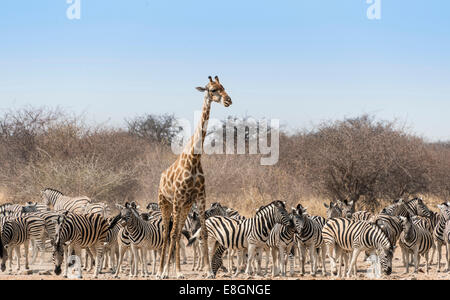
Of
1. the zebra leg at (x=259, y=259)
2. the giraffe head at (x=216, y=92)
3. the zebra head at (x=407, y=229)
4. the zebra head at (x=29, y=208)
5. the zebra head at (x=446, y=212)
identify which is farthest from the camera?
the zebra head at (x=29, y=208)

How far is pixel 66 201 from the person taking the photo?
50.1 feet

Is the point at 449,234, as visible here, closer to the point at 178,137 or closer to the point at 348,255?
the point at 348,255

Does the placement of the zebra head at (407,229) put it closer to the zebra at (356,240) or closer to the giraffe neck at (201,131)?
the zebra at (356,240)

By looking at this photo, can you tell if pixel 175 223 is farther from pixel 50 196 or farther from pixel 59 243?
pixel 50 196

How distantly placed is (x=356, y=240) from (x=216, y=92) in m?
3.57

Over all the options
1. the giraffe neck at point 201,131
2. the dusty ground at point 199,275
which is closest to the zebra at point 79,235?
the dusty ground at point 199,275

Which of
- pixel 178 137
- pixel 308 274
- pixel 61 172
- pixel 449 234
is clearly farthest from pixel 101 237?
pixel 178 137

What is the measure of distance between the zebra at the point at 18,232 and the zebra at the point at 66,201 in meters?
2.54

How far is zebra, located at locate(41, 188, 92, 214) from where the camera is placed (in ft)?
48.4

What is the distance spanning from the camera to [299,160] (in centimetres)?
2175

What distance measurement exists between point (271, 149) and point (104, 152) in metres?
7.65

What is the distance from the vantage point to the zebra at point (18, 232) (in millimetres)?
11211

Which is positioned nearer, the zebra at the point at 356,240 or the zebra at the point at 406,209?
the zebra at the point at 356,240

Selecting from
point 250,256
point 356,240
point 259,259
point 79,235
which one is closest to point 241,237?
point 250,256
